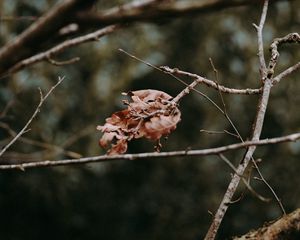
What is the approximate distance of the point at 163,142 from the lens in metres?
9.35

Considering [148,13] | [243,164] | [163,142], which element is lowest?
[163,142]

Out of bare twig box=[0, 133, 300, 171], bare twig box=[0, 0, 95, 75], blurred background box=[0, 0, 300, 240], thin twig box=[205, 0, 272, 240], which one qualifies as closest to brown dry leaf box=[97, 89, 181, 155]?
thin twig box=[205, 0, 272, 240]

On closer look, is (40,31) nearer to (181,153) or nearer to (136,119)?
(181,153)

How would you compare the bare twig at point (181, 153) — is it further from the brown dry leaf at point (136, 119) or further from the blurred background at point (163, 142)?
the blurred background at point (163, 142)

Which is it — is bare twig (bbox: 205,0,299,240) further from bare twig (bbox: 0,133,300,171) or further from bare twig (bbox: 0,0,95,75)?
bare twig (bbox: 0,0,95,75)

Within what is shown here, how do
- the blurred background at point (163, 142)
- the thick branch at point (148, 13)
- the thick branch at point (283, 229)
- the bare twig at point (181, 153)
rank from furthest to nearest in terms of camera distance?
the blurred background at point (163, 142)
the thick branch at point (283, 229)
the bare twig at point (181, 153)
the thick branch at point (148, 13)

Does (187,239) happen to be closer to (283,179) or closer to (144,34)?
(283,179)

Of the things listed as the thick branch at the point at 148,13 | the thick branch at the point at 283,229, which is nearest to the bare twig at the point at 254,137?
the thick branch at the point at 283,229

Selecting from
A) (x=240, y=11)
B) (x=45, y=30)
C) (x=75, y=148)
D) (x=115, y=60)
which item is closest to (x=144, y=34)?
(x=115, y=60)

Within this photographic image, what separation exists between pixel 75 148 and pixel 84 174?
21.3 inches

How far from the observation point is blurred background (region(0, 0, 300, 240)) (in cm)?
933

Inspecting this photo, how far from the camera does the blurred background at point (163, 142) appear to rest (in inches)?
367

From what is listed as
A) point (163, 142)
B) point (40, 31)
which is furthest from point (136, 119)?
point (163, 142)

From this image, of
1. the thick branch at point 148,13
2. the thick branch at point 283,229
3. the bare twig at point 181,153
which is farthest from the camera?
the thick branch at point 283,229
